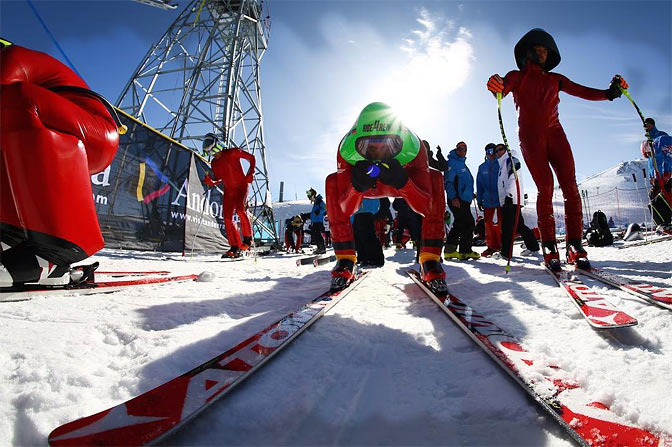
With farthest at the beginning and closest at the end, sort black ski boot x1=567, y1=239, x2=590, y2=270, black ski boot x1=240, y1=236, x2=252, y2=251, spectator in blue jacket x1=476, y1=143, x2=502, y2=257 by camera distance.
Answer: black ski boot x1=240, y1=236, x2=252, y2=251 → spectator in blue jacket x1=476, y1=143, x2=502, y2=257 → black ski boot x1=567, y1=239, x2=590, y2=270

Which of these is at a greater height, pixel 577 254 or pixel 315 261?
pixel 577 254

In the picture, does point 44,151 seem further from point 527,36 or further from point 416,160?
point 527,36

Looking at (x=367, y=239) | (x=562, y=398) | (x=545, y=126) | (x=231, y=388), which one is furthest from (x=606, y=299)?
(x=367, y=239)

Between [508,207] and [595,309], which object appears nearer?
[595,309]

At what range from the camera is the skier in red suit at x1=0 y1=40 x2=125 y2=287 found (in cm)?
143

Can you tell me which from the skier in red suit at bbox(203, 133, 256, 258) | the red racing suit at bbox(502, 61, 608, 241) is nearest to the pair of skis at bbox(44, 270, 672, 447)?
the red racing suit at bbox(502, 61, 608, 241)

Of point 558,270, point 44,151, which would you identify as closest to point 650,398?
point 558,270

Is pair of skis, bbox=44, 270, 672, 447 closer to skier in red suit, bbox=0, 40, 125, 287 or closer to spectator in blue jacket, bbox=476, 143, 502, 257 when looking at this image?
skier in red suit, bbox=0, 40, 125, 287

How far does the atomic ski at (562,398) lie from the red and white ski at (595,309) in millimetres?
384

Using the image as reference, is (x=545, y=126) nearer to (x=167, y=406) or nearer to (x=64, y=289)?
(x=167, y=406)

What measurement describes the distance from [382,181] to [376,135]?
12.9 inches

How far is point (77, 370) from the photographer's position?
34.8 inches

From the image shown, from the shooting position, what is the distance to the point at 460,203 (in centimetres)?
541

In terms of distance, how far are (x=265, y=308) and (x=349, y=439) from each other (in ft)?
4.01
